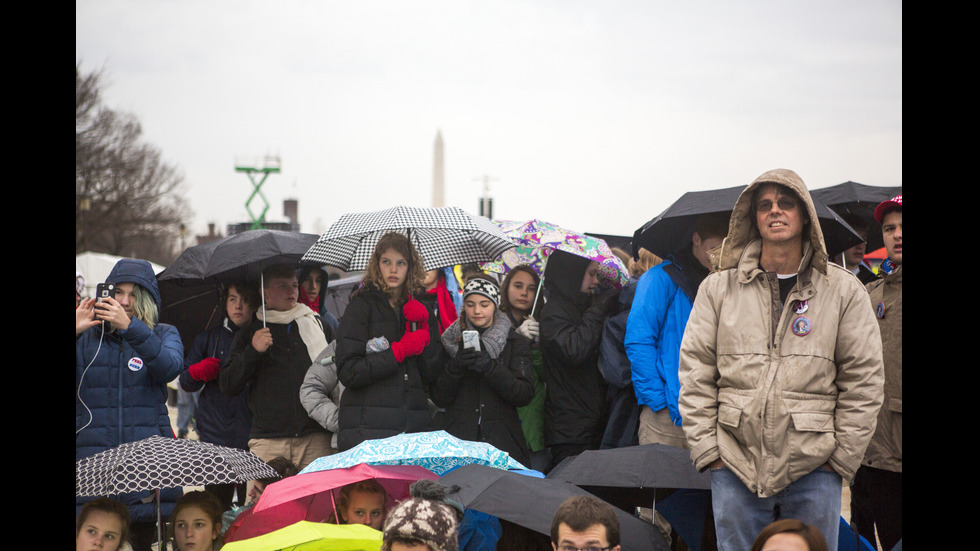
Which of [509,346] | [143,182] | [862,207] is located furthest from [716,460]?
[143,182]

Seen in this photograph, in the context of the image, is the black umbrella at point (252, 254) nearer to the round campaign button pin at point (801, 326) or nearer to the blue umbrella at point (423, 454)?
the blue umbrella at point (423, 454)

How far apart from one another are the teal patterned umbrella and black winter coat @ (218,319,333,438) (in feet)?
5.30

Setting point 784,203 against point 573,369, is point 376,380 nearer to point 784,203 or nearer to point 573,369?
point 573,369

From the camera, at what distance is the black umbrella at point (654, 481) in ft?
14.7

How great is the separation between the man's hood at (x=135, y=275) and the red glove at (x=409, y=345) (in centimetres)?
147

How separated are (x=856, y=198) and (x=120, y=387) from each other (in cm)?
484

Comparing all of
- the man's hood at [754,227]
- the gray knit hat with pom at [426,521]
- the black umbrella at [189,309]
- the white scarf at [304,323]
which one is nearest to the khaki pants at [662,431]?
the man's hood at [754,227]

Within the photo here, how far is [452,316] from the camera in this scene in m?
7.52

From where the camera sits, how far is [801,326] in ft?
12.9

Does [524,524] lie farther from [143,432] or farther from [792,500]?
[143,432]

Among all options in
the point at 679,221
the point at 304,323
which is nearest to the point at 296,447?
the point at 304,323

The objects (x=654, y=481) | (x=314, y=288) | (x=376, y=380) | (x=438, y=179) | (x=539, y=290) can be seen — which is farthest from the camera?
(x=438, y=179)
